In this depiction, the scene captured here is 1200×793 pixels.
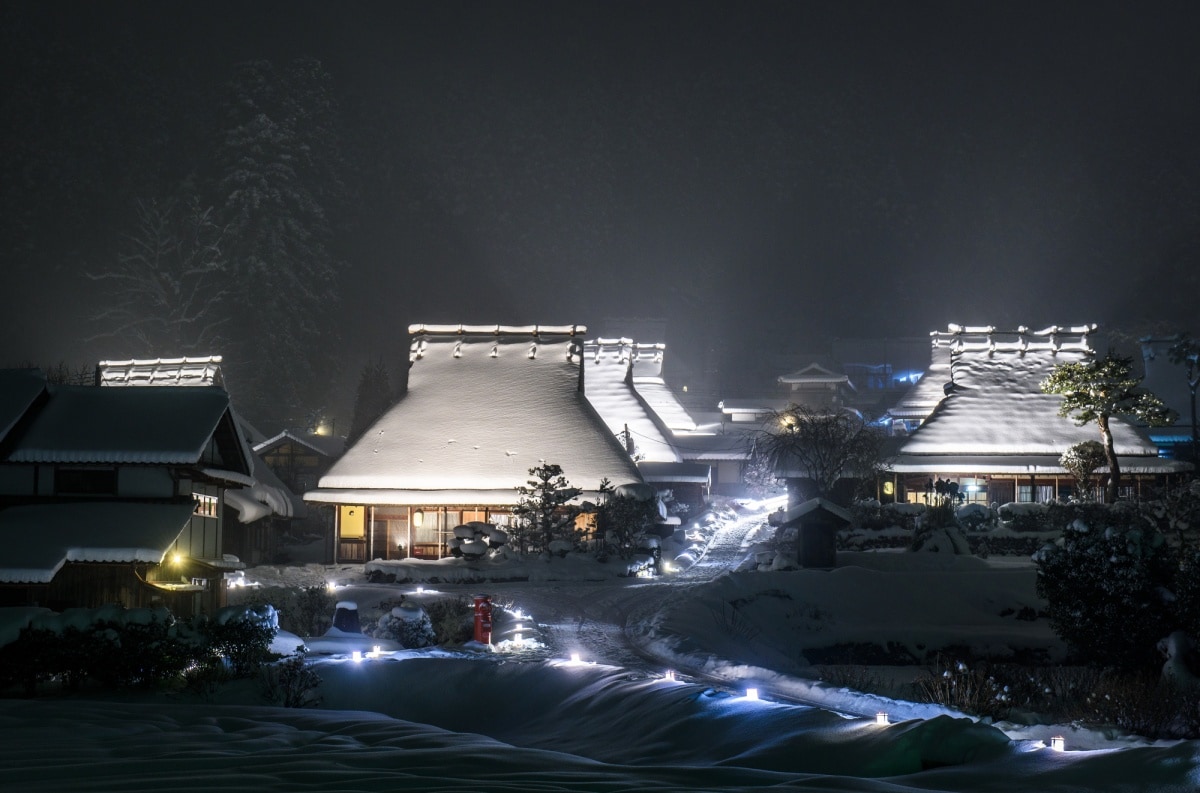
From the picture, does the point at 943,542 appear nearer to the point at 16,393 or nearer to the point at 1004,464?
the point at 1004,464

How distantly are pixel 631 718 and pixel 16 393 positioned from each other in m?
18.3

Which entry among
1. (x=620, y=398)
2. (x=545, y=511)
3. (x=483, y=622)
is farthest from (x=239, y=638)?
(x=620, y=398)

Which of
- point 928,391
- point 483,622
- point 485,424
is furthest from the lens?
point 928,391

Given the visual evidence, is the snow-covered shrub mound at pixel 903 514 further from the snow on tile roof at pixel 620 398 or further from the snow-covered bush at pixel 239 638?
the snow-covered bush at pixel 239 638

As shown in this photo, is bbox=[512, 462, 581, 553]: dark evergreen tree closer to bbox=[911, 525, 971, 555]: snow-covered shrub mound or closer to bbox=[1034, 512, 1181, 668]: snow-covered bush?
bbox=[911, 525, 971, 555]: snow-covered shrub mound

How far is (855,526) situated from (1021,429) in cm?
1317

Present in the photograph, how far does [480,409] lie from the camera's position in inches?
1657

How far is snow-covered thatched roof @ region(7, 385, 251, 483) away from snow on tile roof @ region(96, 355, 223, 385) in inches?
897

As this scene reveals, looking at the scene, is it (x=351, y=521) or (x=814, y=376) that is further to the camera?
(x=814, y=376)

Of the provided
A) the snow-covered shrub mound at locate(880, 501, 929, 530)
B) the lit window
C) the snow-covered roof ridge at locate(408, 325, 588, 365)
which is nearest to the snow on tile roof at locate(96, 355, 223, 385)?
the snow-covered roof ridge at locate(408, 325, 588, 365)

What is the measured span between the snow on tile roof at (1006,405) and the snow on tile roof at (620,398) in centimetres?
1331

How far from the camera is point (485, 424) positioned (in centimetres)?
4112

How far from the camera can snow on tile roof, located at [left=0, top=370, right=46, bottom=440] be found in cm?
2466

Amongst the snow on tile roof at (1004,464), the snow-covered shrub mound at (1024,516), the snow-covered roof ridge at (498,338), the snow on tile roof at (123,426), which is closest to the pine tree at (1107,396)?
the snow on tile roof at (1004,464)
